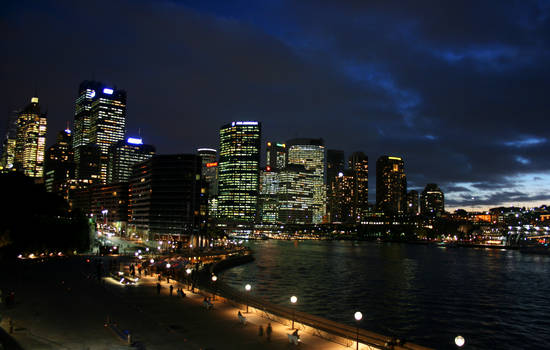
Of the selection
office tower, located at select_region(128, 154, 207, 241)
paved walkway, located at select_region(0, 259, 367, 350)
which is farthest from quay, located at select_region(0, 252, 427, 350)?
office tower, located at select_region(128, 154, 207, 241)

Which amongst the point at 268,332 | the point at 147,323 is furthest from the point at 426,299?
the point at 147,323

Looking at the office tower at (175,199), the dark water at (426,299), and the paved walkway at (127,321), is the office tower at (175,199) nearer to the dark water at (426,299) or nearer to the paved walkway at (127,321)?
the dark water at (426,299)

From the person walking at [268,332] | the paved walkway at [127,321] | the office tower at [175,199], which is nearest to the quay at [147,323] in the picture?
the paved walkway at [127,321]

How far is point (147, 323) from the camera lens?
2862cm

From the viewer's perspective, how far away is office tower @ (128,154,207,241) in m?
170

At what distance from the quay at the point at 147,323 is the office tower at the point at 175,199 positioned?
416ft

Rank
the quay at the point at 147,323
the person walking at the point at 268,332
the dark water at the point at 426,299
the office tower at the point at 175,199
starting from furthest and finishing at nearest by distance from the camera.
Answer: the office tower at the point at 175,199
the dark water at the point at 426,299
the person walking at the point at 268,332
the quay at the point at 147,323

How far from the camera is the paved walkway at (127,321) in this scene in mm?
24031

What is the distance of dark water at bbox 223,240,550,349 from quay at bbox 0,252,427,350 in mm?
15213

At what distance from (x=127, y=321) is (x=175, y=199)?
14681 centimetres

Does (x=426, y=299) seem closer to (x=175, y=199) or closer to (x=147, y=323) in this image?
(x=147, y=323)

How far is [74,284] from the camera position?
148 feet

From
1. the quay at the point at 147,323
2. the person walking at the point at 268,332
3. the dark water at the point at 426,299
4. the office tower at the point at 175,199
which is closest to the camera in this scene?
the quay at the point at 147,323

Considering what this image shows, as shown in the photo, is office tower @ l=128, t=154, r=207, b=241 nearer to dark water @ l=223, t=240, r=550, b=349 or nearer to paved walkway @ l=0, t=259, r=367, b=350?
dark water @ l=223, t=240, r=550, b=349
